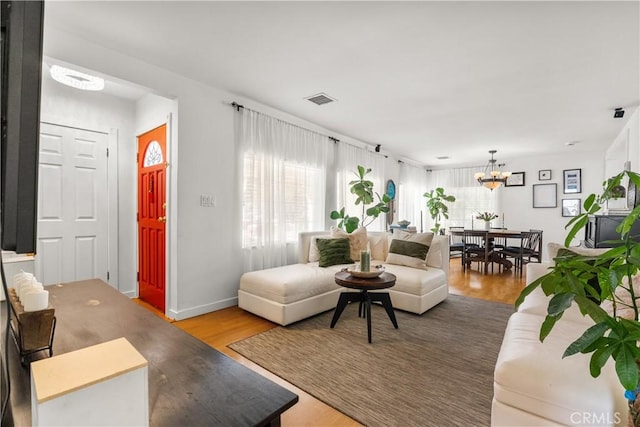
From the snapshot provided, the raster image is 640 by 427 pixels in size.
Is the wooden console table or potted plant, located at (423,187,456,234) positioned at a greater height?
potted plant, located at (423,187,456,234)

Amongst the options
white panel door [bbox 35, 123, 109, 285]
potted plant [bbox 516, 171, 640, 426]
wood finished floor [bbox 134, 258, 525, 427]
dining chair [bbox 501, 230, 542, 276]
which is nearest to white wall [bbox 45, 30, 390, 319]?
wood finished floor [bbox 134, 258, 525, 427]

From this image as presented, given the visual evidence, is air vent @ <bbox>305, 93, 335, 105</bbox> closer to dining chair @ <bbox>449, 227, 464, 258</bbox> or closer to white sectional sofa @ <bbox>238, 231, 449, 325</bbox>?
white sectional sofa @ <bbox>238, 231, 449, 325</bbox>

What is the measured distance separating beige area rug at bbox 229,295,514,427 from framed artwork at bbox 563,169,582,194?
4.89 meters

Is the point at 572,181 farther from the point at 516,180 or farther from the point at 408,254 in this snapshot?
the point at 408,254

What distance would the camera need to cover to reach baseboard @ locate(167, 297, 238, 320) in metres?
3.09

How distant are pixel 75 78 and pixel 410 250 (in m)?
3.86

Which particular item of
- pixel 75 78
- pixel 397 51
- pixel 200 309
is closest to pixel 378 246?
Result: pixel 200 309

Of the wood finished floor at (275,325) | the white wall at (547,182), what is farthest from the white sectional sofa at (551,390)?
the white wall at (547,182)

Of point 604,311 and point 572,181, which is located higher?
point 572,181

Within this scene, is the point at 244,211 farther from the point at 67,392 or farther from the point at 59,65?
the point at 67,392

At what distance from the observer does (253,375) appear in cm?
87

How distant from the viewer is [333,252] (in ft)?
12.7

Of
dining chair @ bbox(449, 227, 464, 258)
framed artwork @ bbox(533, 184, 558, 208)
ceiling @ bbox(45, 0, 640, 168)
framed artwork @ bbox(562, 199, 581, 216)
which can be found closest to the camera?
ceiling @ bbox(45, 0, 640, 168)

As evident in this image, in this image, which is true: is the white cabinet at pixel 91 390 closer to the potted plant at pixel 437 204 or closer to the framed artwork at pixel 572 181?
the potted plant at pixel 437 204
